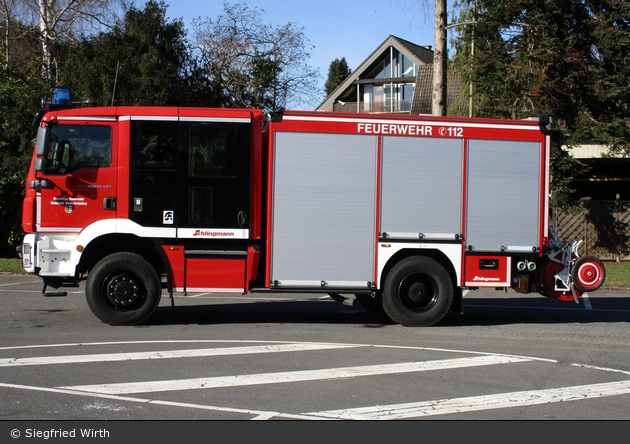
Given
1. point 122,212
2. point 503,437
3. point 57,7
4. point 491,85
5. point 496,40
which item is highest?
point 57,7

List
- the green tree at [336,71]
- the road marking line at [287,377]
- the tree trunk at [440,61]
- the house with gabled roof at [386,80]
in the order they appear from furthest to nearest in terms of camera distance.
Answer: the green tree at [336,71] → the house with gabled roof at [386,80] → the tree trunk at [440,61] → the road marking line at [287,377]

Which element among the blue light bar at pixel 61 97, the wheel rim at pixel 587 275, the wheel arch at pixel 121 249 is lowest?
the wheel rim at pixel 587 275

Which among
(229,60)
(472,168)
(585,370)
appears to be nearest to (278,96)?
(229,60)

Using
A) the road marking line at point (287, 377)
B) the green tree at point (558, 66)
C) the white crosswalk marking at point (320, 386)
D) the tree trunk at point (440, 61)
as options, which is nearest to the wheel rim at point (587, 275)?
the white crosswalk marking at point (320, 386)

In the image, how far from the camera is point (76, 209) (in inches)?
365

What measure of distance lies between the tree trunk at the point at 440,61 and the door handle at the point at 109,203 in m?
9.58

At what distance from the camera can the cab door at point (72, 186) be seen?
925 centimetres

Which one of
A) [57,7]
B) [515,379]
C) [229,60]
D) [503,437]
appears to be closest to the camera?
[503,437]

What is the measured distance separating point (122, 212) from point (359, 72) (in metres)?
40.7

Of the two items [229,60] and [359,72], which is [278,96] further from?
[359,72]

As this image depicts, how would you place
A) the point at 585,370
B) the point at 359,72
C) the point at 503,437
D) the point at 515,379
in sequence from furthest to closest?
the point at 359,72 < the point at 585,370 < the point at 515,379 < the point at 503,437

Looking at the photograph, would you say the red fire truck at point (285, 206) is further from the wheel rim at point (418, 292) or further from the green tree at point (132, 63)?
the green tree at point (132, 63)

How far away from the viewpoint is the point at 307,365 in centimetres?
731

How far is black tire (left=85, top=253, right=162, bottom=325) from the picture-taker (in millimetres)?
9289
